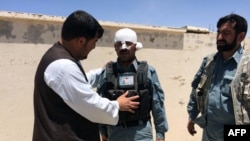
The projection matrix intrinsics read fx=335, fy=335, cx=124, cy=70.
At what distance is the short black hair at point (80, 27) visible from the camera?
184cm

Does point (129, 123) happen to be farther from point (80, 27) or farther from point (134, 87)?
point (80, 27)

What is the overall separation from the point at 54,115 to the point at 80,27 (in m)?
0.50

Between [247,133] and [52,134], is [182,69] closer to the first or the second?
[247,133]

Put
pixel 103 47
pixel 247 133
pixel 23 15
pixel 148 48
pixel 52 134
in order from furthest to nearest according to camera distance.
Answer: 1. pixel 148 48
2. pixel 103 47
3. pixel 23 15
4. pixel 247 133
5. pixel 52 134

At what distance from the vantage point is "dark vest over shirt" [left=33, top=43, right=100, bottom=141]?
179 cm

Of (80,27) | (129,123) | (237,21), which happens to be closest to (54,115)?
(80,27)

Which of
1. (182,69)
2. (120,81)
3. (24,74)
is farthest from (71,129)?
(182,69)

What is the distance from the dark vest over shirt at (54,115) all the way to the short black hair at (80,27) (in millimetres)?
99

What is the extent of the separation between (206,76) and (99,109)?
1308mm

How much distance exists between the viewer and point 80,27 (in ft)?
6.02

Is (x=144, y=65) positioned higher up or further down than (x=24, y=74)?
higher up

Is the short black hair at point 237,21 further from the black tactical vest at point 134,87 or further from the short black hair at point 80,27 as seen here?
the short black hair at point 80,27

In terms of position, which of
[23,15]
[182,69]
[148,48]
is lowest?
[182,69]

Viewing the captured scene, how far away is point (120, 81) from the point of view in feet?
8.75
